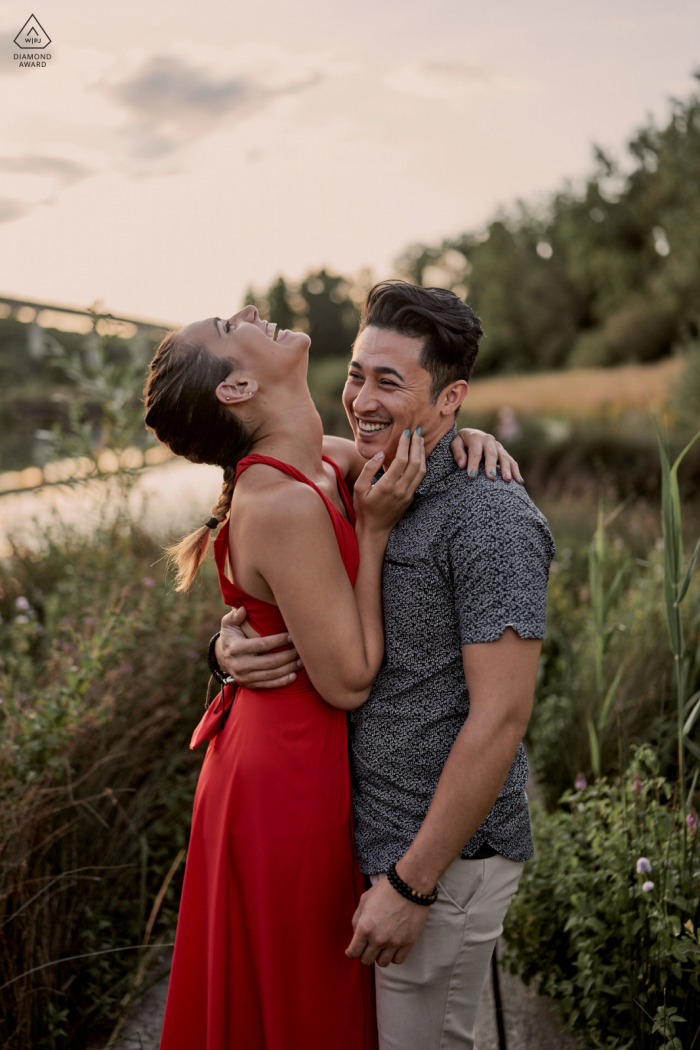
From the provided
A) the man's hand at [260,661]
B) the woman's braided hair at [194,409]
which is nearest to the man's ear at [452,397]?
the woman's braided hair at [194,409]

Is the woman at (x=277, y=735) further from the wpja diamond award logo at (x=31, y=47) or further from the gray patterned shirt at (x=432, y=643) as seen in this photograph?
the wpja diamond award logo at (x=31, y=47)

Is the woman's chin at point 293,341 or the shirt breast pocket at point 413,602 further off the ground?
the woman's chin at point 293,341

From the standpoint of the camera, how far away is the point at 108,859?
113 inches

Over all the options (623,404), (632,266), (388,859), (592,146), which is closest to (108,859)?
(388,859)

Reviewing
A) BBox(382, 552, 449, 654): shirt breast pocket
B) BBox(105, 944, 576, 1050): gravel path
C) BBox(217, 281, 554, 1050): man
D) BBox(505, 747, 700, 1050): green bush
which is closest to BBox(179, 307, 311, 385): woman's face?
BBox(217, 281, 554, 1050): man

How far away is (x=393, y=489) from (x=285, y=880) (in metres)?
0.94

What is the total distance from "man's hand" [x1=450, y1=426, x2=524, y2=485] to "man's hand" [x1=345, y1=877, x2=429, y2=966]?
0.93 metres

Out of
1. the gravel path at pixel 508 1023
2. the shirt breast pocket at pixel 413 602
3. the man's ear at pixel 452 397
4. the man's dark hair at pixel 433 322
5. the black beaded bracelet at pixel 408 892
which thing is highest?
the man's dark hair at pixel 433 322

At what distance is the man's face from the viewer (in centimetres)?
176

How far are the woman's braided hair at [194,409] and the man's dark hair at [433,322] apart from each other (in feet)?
1.37

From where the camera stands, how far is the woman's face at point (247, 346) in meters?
1.91

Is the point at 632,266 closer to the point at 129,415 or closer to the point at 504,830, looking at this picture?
the point at 129,415

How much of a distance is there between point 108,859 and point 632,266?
39.2 m

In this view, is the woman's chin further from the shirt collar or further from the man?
the shirt collar
